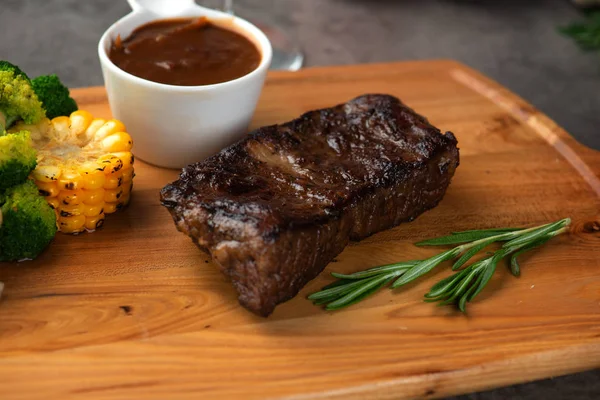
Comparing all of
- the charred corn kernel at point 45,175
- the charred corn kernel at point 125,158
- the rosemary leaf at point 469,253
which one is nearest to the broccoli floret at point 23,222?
the charred corn kernel at point 45,175

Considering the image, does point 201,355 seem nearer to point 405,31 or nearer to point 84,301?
point 84,301

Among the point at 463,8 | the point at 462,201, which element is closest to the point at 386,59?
the point at 463,8

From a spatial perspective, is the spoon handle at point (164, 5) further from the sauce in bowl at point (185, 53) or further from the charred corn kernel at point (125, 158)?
the charred corn kernel at point (125, 158)

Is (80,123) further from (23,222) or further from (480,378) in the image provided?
(480,378)

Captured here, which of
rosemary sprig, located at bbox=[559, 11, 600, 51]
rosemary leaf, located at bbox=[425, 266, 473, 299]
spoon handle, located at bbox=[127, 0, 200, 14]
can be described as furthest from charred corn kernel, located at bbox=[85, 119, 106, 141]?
rosemary sprig, located at bbox=[559, 11, 600, 51]

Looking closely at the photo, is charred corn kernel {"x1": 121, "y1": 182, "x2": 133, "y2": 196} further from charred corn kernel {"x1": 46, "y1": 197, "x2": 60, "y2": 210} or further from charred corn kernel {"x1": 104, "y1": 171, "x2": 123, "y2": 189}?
charred corn kernel {"x1": 46, "y1": 197, "x2": 60, "y2": 210}

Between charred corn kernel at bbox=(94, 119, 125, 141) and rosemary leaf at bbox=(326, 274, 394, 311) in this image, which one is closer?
rosemary leaf at bbox=(326, 274, 394, 311)
